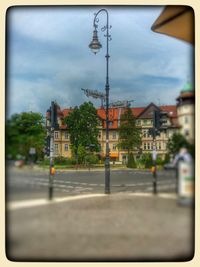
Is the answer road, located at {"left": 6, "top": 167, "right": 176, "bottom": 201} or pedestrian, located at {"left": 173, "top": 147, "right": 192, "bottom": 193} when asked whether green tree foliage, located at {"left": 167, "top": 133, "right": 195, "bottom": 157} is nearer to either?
pedestrian, located at {"left": 173, "top": 147, "right": 192, "bottom": 193}

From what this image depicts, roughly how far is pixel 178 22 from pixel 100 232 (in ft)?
8.40

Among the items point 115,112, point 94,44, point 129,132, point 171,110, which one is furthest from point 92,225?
point 94,44

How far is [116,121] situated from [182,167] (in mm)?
1549

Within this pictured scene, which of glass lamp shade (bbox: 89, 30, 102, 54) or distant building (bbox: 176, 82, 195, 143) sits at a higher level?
glass lamp shade (bbox: 89, 30, 102, 54)

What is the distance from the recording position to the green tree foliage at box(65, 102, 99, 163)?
4980 mm

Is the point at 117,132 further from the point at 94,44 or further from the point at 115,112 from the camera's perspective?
the point at 94,44

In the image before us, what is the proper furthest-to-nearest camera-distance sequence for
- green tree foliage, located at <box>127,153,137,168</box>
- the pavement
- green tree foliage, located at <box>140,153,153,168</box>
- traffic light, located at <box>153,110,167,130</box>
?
green tree foliage, located at <box>127,153,137,168</box> < green tree foliage, located at <box>140,153,153,168</box> < traffic light, located at <box>153,110,167,130</box> < the pavement

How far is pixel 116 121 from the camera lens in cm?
552

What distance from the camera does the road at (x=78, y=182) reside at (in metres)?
4.33

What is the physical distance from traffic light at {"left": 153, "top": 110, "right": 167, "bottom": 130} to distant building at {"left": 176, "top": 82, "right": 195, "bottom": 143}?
209 millimetres

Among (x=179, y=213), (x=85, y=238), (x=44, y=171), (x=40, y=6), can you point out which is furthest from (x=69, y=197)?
(x=40, y=6)

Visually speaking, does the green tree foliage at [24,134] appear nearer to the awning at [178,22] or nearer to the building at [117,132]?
the building at [117,132]

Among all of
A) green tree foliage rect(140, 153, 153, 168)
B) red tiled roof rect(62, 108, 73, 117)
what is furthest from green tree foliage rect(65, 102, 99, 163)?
green tree foliage rect(140, 153, 153, 168)

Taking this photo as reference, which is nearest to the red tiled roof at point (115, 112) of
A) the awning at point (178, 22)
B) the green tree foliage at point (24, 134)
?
the green tree foliage at point (24, 134)
